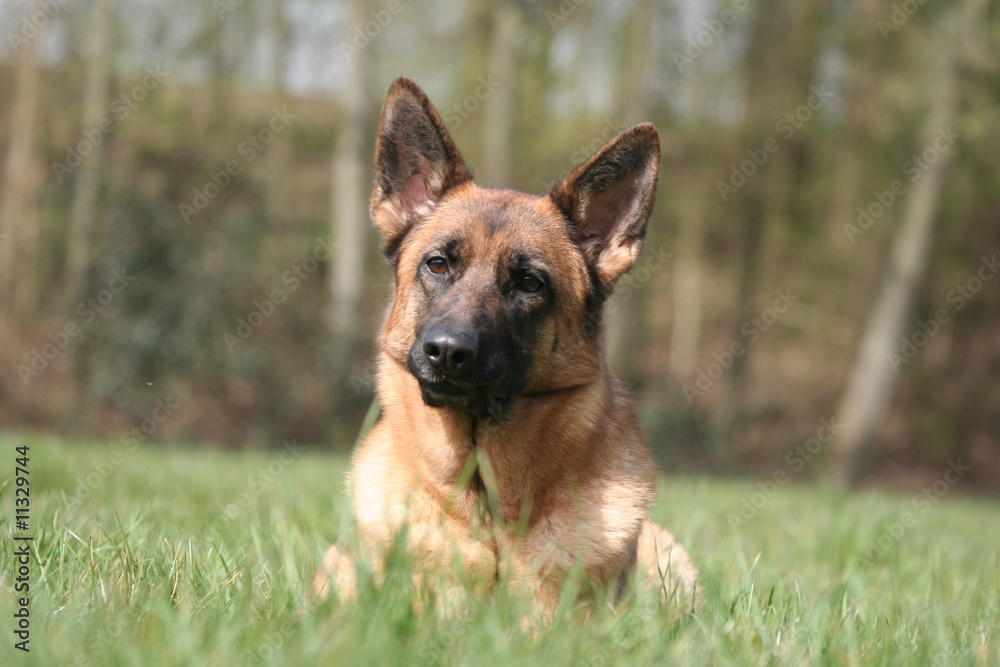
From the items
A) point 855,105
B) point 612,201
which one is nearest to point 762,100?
point 855,105

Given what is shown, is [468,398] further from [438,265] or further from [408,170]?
[408,170]

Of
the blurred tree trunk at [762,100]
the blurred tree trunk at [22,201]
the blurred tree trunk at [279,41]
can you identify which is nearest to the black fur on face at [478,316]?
the blurred tree trunk at [22,201]

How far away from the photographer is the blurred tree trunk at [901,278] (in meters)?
13.6

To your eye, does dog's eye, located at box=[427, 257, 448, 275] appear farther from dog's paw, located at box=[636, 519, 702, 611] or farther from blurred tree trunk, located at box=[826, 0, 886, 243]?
blurred tree trunk, located at box=[826, 0, 886, 243]

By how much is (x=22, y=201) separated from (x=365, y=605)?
15.7 meters

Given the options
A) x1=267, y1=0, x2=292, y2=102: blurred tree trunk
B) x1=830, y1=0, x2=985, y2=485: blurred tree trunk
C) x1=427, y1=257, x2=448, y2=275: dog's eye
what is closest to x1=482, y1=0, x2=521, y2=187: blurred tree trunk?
x1=267, y1=0, x2=292, y2=102: blurred tree trunk

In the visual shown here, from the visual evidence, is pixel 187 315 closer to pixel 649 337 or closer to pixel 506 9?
pixel 506 9

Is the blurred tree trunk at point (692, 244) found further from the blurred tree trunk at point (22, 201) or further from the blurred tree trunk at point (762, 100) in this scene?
the blurred tree trunk at point (22, 201)

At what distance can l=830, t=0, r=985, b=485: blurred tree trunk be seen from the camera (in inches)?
535

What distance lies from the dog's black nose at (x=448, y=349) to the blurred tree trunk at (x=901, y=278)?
13172 millimetres

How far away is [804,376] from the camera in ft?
81.5

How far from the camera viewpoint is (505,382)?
11.8 feet

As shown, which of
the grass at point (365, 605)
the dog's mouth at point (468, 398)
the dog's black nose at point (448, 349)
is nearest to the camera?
the grass at point (365, 605)

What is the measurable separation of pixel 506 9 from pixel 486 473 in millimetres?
13009
